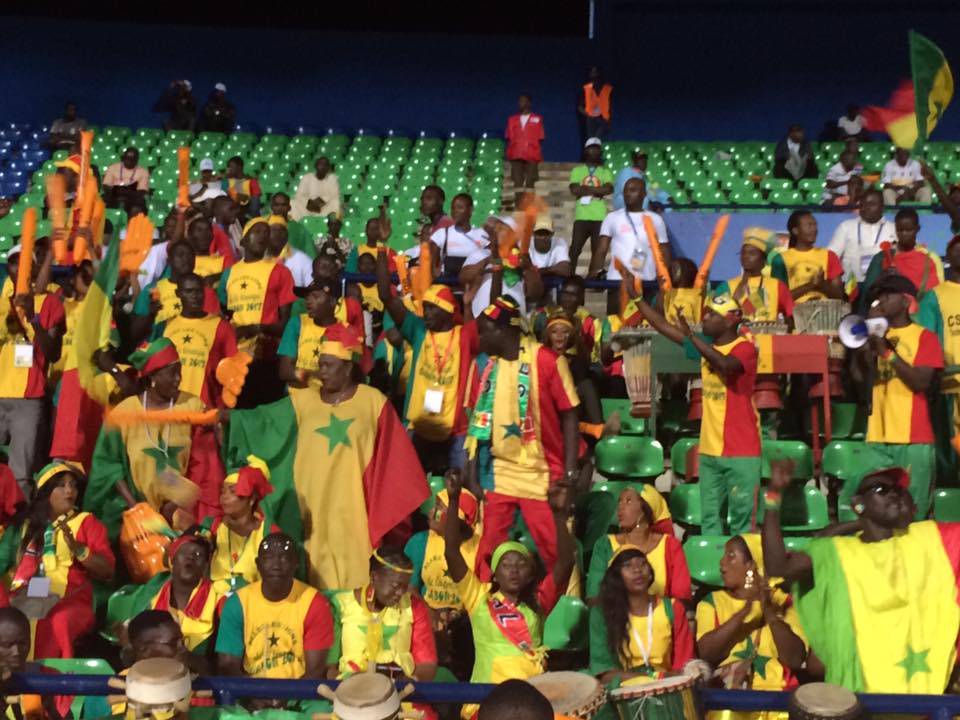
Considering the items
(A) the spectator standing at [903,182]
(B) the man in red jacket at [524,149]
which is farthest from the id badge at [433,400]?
(B) the man in red jacket at [524,149]

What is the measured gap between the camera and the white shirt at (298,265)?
1010 centimetres

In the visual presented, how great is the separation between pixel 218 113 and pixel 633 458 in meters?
12.1

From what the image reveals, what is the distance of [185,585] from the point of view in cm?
641

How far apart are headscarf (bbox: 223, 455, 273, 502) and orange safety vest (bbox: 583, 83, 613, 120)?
42.5 ft

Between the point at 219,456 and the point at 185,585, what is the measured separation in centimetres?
150

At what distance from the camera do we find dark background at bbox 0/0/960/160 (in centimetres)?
2048

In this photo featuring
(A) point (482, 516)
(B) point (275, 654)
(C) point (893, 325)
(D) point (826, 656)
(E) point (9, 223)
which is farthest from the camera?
(E) point (9, 223)

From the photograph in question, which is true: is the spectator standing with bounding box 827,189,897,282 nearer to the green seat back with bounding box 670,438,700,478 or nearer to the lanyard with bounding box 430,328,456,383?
the green seat back with bounding box 670,438,700,478

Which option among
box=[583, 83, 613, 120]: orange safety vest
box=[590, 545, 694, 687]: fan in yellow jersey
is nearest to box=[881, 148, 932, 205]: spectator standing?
box=[583, 83, 613, 120]: orange safety vest

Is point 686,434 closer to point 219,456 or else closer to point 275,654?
point 219,456

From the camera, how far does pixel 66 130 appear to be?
18391 mm

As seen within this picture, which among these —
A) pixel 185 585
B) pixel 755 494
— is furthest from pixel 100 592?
pixel 755 494

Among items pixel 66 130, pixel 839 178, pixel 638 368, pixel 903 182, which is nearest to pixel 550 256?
pixel 638 368

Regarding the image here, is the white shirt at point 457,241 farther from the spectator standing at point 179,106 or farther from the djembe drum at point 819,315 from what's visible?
the spectator standing at point 179,106
